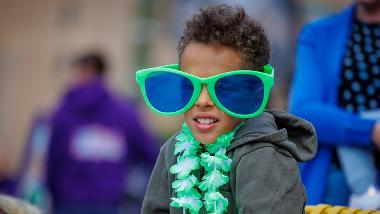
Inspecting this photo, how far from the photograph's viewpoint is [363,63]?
4.32m

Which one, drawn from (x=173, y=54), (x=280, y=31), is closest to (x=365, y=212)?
(x=280, y=31)

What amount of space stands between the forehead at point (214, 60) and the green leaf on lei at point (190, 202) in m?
0.41

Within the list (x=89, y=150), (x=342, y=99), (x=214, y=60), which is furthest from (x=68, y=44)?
(x=214, y=60)

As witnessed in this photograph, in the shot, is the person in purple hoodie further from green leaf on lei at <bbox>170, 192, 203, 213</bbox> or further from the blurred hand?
green leaf on lei at <bbox>170, 192, 203, 213</bbox>

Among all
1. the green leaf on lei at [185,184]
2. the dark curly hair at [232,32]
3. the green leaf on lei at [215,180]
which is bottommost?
the green leaf on lei at [185,184]

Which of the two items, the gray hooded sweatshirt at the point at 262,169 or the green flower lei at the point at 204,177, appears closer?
the gray hooded sweatshirt at the point at 262,169

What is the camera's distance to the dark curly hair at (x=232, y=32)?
311cm

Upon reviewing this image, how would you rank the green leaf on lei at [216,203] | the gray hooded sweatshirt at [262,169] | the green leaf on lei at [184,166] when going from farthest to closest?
the green leaf on lei at [184,166]
the green leaf on lei at [216,203]
the gray hooded sweatshirt at [262,169]

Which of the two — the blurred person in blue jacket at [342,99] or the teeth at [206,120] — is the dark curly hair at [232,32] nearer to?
the teeth at [206,120]

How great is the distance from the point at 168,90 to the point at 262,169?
0.45 meters

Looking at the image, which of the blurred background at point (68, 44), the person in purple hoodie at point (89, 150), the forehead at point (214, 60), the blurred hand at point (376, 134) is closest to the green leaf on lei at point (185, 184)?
the forehead at point (214, 60)

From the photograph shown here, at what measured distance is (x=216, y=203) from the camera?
120 inches

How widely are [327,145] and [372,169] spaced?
232mm

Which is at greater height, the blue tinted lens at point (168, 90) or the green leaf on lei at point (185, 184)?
the blue tinted lens at point (168, 90)
